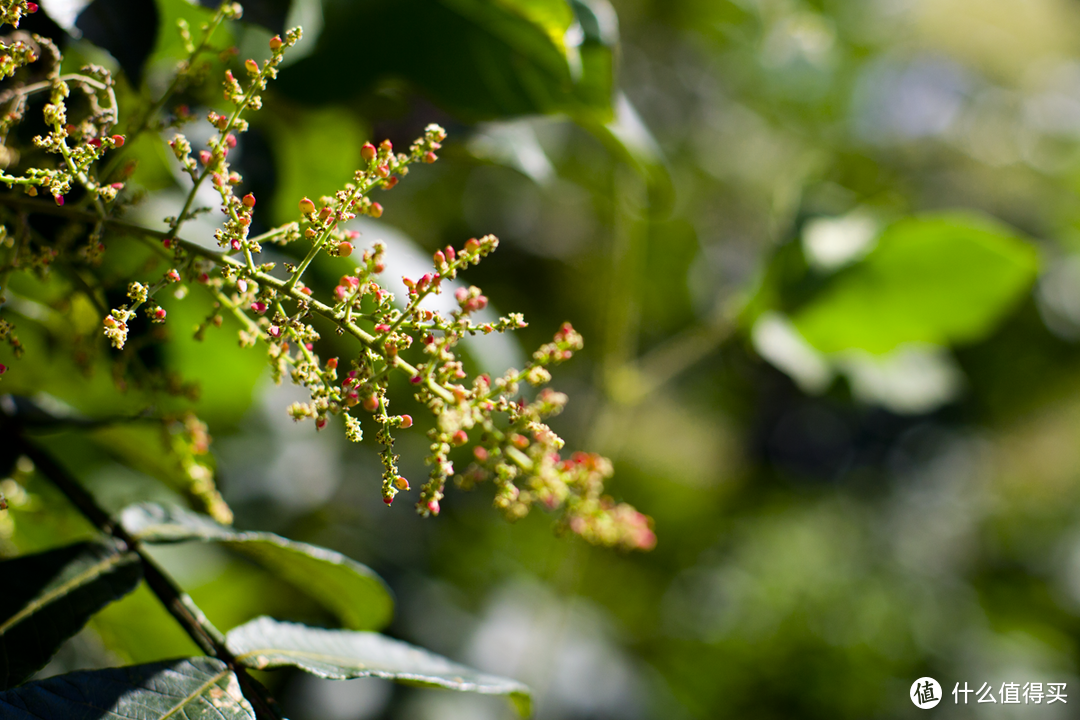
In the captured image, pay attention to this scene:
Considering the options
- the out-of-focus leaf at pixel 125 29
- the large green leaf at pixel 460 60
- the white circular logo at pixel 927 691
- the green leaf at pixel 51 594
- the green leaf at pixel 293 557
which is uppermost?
the large green leaf at pixel 460 60

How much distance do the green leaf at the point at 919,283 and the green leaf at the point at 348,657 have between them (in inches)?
38.3

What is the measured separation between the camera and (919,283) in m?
1.46

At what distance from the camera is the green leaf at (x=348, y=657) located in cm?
70

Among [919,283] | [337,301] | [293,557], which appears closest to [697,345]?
[919,283]

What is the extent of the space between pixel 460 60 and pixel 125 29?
1.23 ft

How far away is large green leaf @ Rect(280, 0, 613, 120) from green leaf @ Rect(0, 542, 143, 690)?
60cm

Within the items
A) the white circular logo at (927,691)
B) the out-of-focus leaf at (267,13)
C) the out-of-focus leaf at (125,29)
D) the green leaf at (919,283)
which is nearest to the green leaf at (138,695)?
the out-of-focus leaf at (125,29)

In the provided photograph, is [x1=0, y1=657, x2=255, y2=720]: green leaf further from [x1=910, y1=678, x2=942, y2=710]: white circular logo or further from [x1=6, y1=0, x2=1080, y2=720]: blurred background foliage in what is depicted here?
[x1=910, y1=678, x2=942, y2=710]: white circular logo

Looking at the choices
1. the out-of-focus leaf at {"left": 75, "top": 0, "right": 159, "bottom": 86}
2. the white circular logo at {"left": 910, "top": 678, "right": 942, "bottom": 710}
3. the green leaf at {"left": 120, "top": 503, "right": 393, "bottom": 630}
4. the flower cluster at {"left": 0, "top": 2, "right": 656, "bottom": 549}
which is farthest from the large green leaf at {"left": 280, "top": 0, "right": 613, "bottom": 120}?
the white circular logo at {"left": 910, "top": 678, "right": 942, "bottom": 710}

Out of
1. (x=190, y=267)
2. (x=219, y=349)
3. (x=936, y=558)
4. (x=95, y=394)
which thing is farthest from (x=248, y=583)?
(x=936, y=558)

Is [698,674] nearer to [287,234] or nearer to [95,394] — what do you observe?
[95,394]

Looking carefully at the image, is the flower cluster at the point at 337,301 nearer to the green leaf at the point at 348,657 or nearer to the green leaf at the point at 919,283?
the green leaf at the point at 348,657

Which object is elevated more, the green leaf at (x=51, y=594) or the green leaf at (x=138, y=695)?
the green leaf at (x=51, y=594)

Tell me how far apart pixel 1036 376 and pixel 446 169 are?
2923 millimetres
